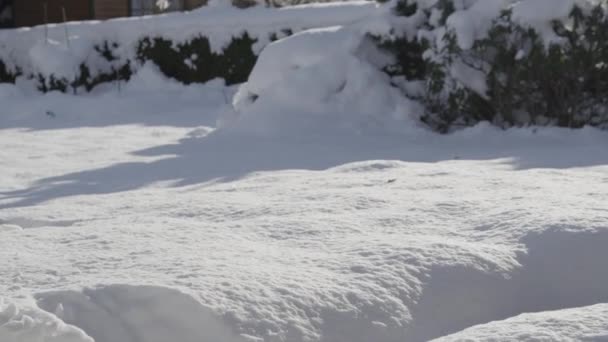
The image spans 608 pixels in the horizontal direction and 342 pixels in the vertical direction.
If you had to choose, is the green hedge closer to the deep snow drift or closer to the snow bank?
the snow bank

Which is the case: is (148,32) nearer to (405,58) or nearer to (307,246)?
(405,58)

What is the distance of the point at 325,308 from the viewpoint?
2.71 metres

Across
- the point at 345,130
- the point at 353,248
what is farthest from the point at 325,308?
the point at 345,130

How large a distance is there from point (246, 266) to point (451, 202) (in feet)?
4.35

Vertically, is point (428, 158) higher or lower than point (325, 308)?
lower

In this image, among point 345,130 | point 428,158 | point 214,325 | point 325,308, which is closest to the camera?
point 214,325

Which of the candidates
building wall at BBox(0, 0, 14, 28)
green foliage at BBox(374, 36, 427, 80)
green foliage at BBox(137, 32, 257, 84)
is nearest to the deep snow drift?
green foliage at BBox(374, 36, 427, 80)

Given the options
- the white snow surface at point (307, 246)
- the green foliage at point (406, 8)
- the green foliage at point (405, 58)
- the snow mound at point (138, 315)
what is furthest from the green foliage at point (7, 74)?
the snow mound at point (138, 315)

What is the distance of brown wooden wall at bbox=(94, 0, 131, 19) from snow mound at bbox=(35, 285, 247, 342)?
59.3 feet

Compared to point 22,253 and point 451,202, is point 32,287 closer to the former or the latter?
point 22,253

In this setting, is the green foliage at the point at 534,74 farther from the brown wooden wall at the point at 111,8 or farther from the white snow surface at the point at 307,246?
the brown wooden wall at the point at 111,8

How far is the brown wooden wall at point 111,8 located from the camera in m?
20.1

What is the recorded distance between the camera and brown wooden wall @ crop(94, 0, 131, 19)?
20.1 m

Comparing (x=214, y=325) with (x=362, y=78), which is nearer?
(x=214, y=325)
